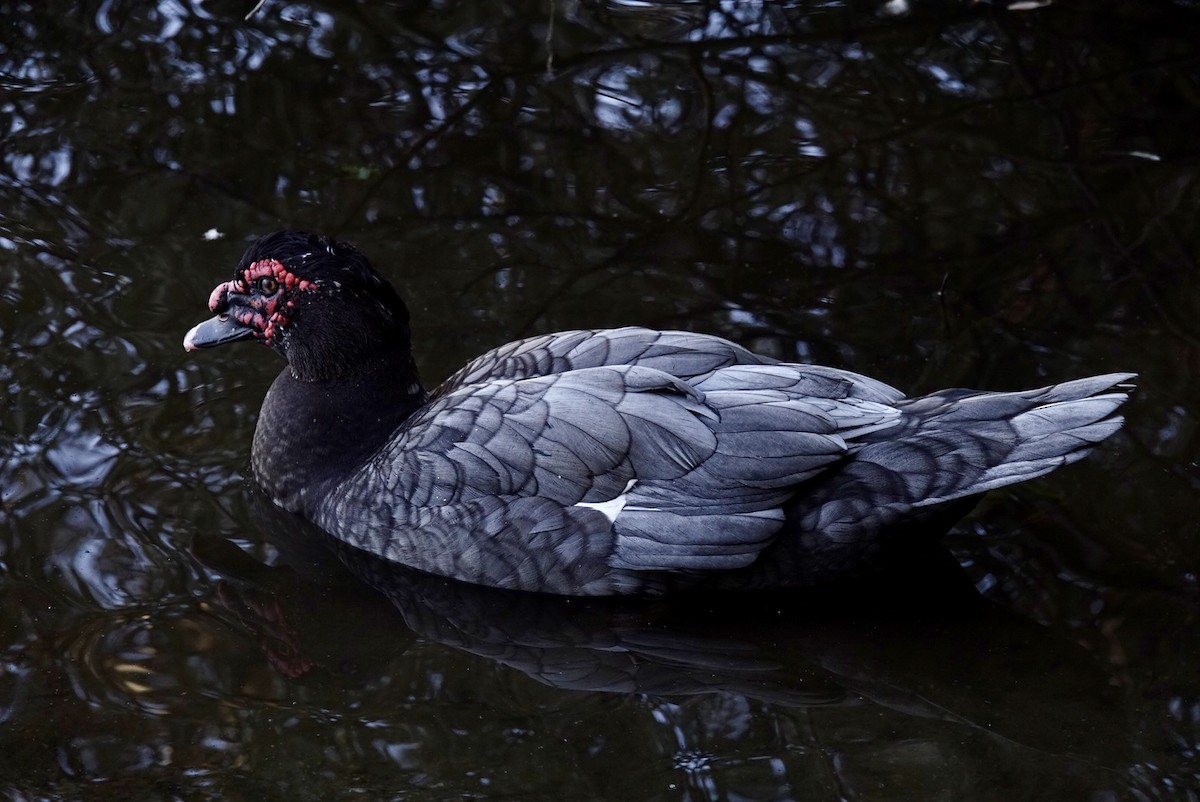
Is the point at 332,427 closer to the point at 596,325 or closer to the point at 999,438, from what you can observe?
the point at 596,325

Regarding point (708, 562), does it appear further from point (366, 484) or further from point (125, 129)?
point (125, 129)

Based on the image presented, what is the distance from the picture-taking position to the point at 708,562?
4770 millimetres

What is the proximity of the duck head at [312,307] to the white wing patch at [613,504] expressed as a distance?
1.07m

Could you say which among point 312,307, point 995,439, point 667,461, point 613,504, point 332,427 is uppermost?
point 995,439

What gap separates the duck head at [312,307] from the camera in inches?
206

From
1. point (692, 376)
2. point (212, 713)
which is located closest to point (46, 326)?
point (212, 713)

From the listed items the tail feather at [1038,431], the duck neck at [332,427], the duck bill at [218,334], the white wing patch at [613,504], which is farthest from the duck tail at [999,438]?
the duck bill at [218,334]

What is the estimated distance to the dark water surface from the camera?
432 centimetres

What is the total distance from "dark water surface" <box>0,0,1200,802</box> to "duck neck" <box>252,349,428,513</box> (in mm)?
253

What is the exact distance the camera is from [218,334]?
5418 millimetres

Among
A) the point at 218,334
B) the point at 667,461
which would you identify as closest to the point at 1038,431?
the point at 667,461

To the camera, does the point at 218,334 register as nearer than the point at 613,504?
No

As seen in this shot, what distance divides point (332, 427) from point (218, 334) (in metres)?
0.58

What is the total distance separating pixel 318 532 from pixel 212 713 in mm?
1121
